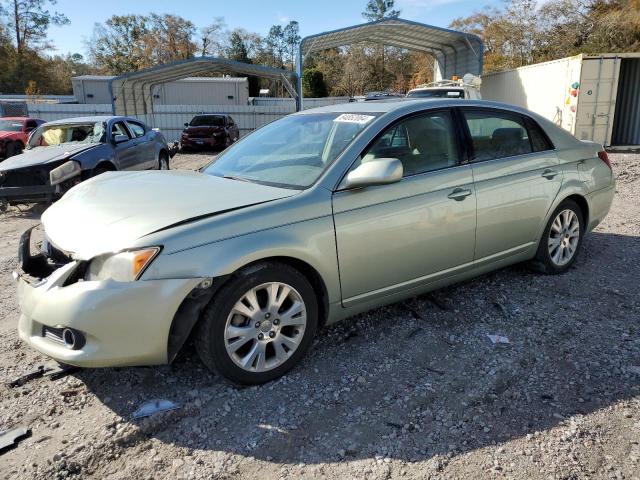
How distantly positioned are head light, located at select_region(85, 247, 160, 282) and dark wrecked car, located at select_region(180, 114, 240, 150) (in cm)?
1758

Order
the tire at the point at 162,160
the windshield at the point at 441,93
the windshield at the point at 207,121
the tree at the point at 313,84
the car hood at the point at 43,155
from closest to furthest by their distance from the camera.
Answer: the car hood at the point at 43,155 < the tire at the point at 162,160 < the windshield at the point at 441,93 < the windshield at the point at 207,121 < the tree at the point at 313,84

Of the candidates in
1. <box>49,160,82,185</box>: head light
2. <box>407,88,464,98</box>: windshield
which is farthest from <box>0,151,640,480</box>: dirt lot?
<box>407,88,464,98</box>: windshield

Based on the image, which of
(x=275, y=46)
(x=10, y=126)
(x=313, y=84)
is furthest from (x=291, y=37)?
(x=10, y=126)

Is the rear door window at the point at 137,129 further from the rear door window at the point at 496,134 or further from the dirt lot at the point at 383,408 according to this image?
the rear door window at the point at 496,134

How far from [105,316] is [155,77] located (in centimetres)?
2274

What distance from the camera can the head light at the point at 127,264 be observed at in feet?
8.63

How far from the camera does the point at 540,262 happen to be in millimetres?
4754

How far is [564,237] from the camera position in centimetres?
484

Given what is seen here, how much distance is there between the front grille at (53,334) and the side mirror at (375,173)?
1849 millimetres

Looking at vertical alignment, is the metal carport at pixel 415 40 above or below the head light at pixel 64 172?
above

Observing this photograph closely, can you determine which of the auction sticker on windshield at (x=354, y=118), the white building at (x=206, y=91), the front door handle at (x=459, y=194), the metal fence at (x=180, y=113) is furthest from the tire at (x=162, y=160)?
the white building at (x=206, y=91)

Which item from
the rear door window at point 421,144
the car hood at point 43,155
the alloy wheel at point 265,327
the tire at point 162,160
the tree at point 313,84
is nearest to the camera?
the alloy wheel at point 265,327

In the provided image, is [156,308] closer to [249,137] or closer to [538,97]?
[249,137]

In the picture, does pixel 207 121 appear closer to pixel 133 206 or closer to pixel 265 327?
pixel 133 206
